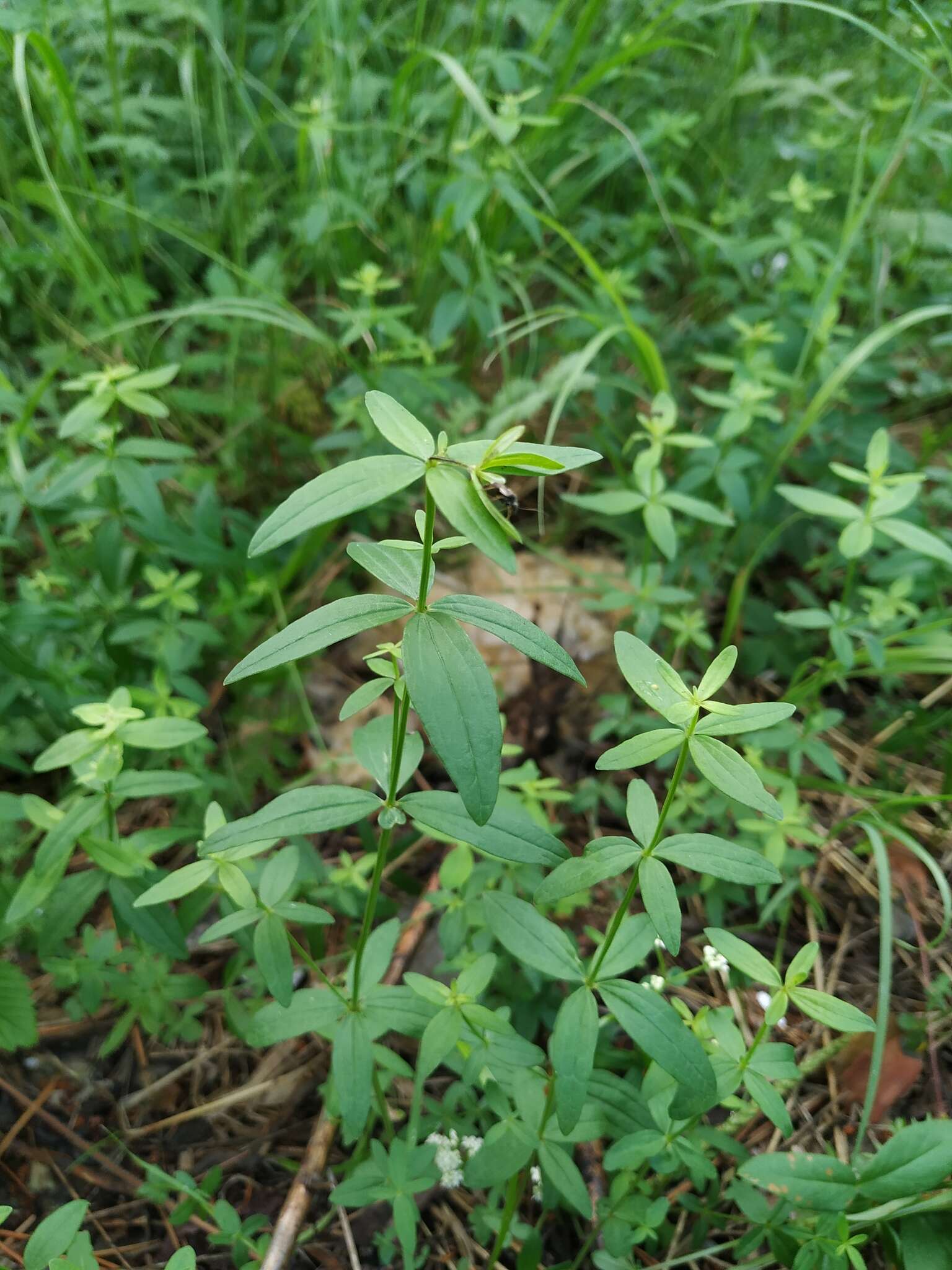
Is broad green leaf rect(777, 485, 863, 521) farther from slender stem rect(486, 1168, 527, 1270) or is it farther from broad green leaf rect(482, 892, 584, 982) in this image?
slender stem rect(486, 1168, 527, 1270)

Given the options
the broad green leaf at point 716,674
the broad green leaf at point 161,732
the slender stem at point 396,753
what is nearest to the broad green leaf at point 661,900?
the broad green leaf at point 716,674

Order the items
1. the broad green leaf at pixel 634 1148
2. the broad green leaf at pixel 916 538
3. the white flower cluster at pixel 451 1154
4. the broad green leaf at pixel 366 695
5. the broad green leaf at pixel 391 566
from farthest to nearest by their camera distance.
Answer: the broad green leaf at pixel 916 538 < the white flower cluster at pixel 451 1154 < the broad green leaf at pixel 634 1148 < the broad green leaf at pixel 366 695 < the broad green leaf at pixel 391 566

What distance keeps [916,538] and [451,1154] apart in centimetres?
157

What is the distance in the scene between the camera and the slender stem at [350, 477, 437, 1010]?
3.42 ft

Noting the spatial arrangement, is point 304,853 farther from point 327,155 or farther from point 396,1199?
point 327,155

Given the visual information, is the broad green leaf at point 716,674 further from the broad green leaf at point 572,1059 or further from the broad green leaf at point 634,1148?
the broad green leaf at point 634,1148

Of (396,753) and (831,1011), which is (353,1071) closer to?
(396,753)

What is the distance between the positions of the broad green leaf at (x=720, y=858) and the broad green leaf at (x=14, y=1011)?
119 centimetres

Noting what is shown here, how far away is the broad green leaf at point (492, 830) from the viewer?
122cm

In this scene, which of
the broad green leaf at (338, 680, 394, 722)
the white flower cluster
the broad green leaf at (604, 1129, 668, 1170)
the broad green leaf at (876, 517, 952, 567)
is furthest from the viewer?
the broad green leaf at (876, 517, 952, 567)

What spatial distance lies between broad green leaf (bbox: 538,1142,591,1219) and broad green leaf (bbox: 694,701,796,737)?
713mm

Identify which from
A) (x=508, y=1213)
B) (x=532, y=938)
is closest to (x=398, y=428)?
(x=532, y=938)

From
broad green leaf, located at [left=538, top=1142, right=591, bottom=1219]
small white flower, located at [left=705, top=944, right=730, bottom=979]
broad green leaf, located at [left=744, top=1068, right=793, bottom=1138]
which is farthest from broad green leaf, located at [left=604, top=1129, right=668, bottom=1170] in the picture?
small white flower, located at [left=705, top=944, right=730, bottom=979]

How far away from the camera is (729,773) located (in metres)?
1.18
